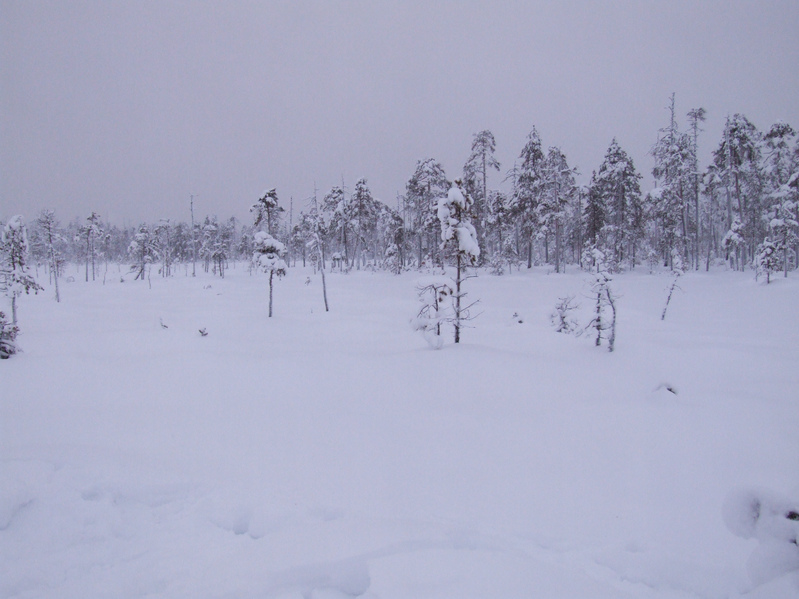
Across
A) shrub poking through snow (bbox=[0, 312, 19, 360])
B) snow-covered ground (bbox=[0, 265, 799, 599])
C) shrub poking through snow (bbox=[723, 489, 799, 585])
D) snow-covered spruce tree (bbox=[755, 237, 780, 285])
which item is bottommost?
snow-covered ground (bbox=[0, 265, 799, 599])

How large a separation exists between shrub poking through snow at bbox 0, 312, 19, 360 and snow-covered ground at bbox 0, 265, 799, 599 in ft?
1.19

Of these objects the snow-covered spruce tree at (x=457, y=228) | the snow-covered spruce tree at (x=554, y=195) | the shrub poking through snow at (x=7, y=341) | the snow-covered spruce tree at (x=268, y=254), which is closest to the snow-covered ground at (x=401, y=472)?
the shrub poking through snow at (x=7, y=341)

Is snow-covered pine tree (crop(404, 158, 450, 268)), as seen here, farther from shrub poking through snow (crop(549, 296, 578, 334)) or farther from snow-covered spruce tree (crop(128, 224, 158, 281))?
snow-covered spruce tree (crop(128, 224, 158, 281))

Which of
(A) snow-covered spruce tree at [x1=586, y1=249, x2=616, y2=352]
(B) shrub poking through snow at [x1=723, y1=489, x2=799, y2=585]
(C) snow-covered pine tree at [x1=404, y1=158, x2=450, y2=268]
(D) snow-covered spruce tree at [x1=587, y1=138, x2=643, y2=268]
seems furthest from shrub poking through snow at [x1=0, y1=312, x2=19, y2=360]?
(D) snow-covered spruce tree at [x1=587, y1=138, x2=643, y2=268]

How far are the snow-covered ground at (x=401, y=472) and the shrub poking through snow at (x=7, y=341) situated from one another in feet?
1.19

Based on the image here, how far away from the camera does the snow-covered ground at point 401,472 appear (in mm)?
3980

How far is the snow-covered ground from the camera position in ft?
13.1

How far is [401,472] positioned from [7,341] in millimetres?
16110

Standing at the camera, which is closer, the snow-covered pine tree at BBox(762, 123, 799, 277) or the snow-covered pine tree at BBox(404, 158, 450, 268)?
the snow-covered pine tree at BBox(762, 123, 799, 277)

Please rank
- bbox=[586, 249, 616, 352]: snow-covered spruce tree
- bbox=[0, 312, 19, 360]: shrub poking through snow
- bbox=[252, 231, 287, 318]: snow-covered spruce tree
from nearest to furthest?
bbox=[0, 312, 19, 360]: shrub poking through snow, bbox=[586, 249, 616, 352]: snow-covered spruce tree, bbox=[252, 231, 287, 318]: snow-covered spruce tree

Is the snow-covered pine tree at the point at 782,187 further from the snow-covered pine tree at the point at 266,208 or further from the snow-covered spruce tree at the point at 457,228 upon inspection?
the snow-covered pine tree at the point at 266,208

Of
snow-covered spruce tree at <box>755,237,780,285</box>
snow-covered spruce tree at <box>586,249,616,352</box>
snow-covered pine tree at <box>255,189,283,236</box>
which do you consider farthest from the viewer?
snow-covered pine tree at <box>255,189,283,236</box>

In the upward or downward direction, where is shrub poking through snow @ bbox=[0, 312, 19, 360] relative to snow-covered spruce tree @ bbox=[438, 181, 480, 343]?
downward

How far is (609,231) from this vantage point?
38938mm
